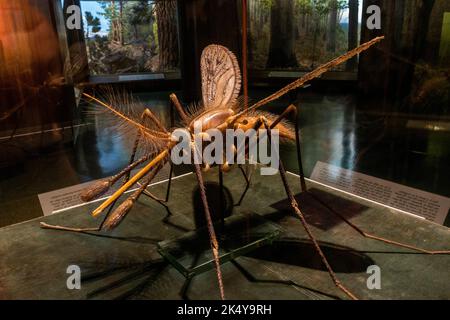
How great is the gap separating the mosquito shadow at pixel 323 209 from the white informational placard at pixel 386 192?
0.09m

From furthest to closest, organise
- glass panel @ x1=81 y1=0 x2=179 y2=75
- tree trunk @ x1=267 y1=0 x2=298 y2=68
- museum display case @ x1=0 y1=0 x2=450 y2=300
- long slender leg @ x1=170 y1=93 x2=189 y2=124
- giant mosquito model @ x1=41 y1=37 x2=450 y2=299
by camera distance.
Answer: glass panel @ x1=81 y1=0 x2=179 y2=75 < tree trunk @ x1=267 y1=0 x2=298 y2=68 < long slender leg @ x1=170 y1=93 x2=189 y2=124 < museum display case @ x1=0 y1=0 x2=450 y2=300 < giant mosquito model @ x1=41 y1=37 x2=450 y2=299

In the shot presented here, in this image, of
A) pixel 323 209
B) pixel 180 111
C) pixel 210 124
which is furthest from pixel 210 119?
pixel 323 209

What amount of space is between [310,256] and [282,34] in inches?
42.0

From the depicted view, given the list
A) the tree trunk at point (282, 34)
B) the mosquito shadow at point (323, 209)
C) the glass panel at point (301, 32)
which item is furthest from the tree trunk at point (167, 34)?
the mosquito shadow at point (323, 209)

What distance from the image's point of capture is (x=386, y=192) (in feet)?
5.03

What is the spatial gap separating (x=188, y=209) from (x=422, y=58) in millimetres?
1154

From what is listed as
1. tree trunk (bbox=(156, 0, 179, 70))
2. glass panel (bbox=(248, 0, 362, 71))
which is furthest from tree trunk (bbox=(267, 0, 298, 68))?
tree trunk (bbox=(156, 0, 179, 70))

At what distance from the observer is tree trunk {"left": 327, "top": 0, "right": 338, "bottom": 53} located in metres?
1.54

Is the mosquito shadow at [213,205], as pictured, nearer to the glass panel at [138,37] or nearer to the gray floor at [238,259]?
the gray floor at [238,259]

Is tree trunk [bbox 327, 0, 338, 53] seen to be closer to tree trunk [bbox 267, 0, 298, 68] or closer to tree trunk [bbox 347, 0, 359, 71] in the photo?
tree trunk [bbox 347, 0, 359, 71]

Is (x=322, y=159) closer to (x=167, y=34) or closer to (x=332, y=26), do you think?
(x=332, y=26)

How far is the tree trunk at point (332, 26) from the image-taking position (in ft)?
5.04

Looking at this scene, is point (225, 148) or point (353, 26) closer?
point (225, 148)

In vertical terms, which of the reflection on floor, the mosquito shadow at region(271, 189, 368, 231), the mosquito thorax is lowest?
the mosquito shadow at region(271, 189, 368, 231)
